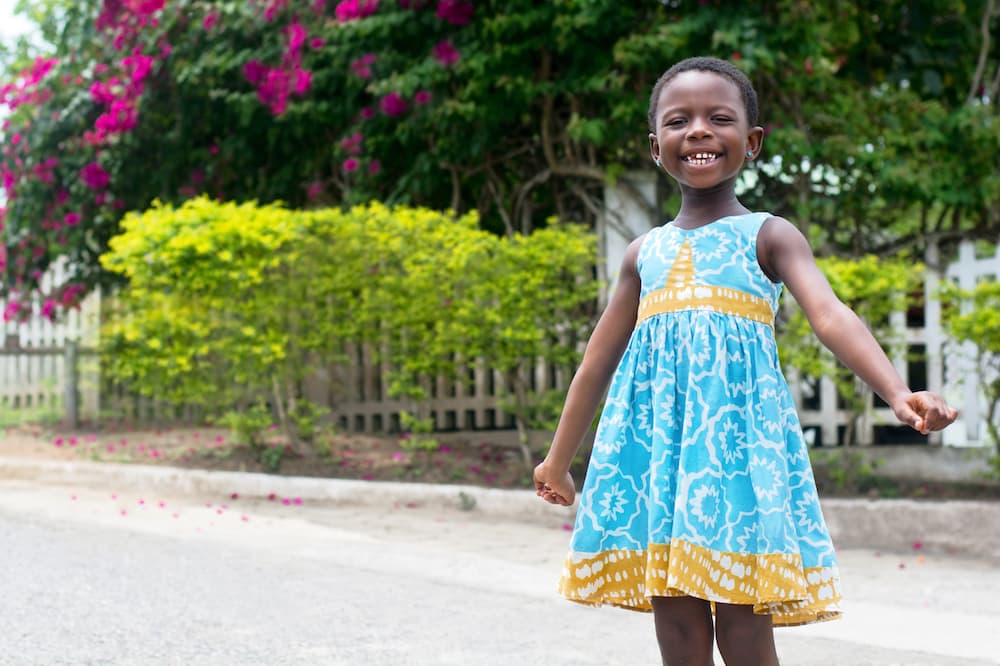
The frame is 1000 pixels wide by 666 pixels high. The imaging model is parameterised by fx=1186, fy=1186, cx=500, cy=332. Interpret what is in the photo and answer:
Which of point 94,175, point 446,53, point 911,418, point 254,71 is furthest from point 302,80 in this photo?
point 911,418

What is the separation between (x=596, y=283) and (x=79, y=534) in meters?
3.54

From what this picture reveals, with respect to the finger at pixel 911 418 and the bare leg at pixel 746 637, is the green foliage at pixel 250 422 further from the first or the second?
the finger at pixel 911 418

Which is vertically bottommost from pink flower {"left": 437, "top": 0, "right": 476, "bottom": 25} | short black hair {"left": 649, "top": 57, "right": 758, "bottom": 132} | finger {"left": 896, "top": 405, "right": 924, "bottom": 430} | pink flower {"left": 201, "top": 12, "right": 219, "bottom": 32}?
finger {"left": 896, "top": 405, "right": 924, "bottom": 430}

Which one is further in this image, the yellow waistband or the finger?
the yellow waistband

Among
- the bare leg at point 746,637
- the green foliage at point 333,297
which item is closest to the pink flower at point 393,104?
the green foliage at point 333,297

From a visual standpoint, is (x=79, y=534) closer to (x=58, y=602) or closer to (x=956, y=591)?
(x=58, y=602)

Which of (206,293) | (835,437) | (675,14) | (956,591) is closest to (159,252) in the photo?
(206,293)

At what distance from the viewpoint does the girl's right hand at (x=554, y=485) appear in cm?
262

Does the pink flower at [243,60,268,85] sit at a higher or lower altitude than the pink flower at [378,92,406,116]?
higher

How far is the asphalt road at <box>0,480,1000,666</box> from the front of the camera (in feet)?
12.2

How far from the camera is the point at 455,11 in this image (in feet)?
28.3

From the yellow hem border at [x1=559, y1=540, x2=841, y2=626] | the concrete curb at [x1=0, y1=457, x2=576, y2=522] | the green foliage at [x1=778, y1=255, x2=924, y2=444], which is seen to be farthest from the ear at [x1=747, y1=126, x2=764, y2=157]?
the concrete curb at [x1=0, y1=457, x2=576, y2=522]

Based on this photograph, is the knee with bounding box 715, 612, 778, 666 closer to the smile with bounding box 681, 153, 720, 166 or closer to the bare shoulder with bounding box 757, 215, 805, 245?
the bare shoulder with bounding box 757, 215, 805, 245

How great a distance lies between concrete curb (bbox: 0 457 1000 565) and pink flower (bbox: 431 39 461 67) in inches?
123
